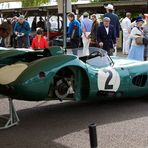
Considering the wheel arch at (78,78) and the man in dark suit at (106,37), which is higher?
the man in dark suit at (106,37)

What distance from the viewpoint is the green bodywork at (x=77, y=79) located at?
5.73m

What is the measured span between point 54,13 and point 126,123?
70.8 feet

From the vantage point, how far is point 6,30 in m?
7.19

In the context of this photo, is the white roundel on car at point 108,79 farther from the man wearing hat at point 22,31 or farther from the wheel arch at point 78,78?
the man wearing hat at point 22,31

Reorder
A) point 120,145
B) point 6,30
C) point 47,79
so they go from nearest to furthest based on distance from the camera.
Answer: point 120,145
point 47,79
point 6,30

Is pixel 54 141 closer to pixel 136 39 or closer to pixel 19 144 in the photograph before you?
pixel 19 144

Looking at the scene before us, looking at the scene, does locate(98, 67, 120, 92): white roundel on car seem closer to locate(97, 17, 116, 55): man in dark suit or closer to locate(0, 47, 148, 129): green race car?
locate(0, 47, 148, 129): green race car

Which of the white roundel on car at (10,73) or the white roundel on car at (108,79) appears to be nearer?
the white roundel on car at (10,73)

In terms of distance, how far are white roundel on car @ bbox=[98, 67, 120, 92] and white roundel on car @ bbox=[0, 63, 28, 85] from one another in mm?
1284

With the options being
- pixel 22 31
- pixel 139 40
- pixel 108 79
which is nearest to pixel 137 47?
pixel 139 40

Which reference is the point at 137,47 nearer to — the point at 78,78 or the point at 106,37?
the point at 106,37

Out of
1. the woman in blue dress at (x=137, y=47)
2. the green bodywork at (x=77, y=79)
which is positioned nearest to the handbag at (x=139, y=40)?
the woman in blue dress at (x=137, y=47)

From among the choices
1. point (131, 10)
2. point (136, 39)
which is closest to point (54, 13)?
point (131, 10)

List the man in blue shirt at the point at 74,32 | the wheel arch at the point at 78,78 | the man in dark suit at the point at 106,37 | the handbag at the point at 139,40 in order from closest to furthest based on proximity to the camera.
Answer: the wheel arch at the point at 78,78 → the man in dark suit at the point at 106,37 → the handbag at the point at 139,40 → the man in blue shirt at the point at 74,32
